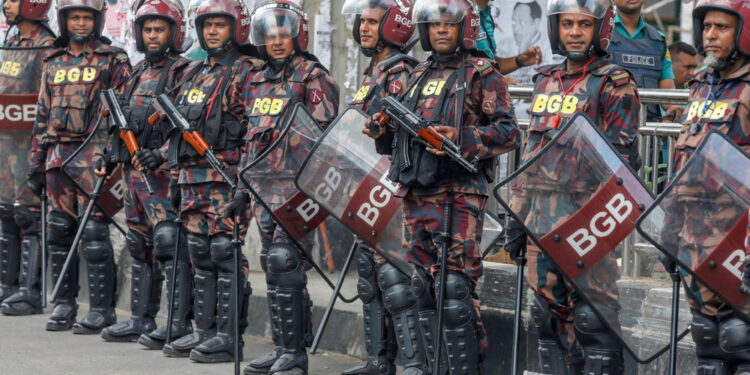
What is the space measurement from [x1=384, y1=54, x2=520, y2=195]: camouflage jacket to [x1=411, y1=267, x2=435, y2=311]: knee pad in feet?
1.29

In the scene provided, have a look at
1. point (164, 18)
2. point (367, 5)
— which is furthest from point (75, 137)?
point (367, 5)

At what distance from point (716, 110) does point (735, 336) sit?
2.95 ft

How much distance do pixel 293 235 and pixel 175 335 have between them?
1.38 m

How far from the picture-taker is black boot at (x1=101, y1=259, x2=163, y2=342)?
28.6 feet

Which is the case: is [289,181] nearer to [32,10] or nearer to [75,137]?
[75,137]

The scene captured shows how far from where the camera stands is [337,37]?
33.2 feet

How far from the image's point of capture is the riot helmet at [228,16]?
26.5 ft

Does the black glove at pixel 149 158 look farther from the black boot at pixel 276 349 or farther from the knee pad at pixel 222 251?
the black boot at pixel 276 349

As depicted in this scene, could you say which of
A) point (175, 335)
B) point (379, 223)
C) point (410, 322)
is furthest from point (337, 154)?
point (175, 335)

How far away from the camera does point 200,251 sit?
26.4ft

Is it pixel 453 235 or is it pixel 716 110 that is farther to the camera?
pixel 453 235

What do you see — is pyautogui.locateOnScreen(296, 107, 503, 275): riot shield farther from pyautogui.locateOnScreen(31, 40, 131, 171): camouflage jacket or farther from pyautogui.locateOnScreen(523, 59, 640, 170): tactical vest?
pyautogui.locateOnScreen(31, 40, 131, 171): camouflage jacket

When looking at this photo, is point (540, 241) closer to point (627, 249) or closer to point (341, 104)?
point (627, 249)

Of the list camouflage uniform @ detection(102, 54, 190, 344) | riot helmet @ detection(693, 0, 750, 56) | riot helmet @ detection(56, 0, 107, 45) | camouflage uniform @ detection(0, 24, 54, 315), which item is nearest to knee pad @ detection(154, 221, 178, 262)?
camouflage uniform @ detection(102, 54, 190, 344)
